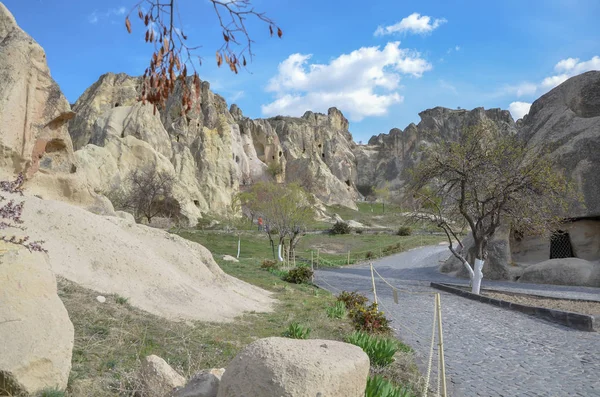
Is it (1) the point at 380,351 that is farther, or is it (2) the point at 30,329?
(1) the point at 380,351

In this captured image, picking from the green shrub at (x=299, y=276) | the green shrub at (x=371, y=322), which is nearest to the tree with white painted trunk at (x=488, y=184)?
the green shrub at (x=299, y=276)

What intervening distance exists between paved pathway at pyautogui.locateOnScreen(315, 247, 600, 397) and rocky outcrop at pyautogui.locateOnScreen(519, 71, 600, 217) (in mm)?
7561

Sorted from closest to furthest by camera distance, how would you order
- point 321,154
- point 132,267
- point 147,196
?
point 132,267
point 147,196
point 321,154

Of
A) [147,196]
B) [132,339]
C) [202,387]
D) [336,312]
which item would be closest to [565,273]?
[336,312]

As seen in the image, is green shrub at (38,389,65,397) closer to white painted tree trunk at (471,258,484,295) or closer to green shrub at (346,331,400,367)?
green shrub at (346,331,400,367)

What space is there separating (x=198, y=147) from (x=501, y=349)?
5638 centimetres

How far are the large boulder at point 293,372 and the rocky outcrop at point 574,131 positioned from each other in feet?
63.9

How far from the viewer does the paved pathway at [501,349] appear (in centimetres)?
634

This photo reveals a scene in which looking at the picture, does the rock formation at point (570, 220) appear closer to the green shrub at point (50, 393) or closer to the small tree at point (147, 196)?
the green shrub at point (50, 393)

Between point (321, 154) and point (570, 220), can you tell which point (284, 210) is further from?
point (321, 154)

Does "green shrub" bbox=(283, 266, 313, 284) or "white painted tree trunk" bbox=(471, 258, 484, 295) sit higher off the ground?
"white painted tree trunk" bbox=(471, 258, 484, 295)

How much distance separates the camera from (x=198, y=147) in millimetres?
60906

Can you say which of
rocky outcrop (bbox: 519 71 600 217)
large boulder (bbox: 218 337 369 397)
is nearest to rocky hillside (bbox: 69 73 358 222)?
large boulder (bbox: 218 337 369 397)

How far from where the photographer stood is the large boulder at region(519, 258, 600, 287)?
18516 mm
